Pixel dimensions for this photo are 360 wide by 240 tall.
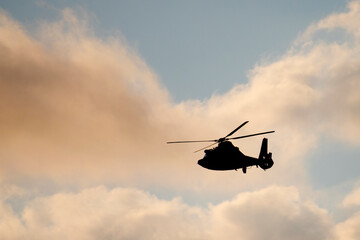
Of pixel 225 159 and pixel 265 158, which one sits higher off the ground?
pixel 265 158

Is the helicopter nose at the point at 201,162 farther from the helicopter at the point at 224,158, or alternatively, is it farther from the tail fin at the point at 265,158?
the tail fin at the point at 265,158

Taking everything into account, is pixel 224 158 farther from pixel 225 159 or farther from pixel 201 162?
pixel 201 162

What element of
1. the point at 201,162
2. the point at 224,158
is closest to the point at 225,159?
the point at 224,158

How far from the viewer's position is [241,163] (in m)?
54.7

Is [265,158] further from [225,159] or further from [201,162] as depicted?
[201,162]

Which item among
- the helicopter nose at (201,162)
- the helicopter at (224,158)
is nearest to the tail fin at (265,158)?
the helicopter at (224,158)

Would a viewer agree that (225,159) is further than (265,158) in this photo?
No

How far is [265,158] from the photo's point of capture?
5875 cm

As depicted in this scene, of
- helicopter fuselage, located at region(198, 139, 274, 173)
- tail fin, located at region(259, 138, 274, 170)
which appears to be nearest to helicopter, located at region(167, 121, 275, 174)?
helicopter fuselage, located at region(198, 139, 274, 173)

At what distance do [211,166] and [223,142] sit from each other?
4.65 m

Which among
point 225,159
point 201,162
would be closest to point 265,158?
point 225,159

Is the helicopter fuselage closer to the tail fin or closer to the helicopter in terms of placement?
the helicopter

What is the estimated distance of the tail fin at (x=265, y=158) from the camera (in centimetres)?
5788

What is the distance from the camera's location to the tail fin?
57.9 m
